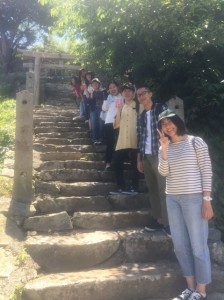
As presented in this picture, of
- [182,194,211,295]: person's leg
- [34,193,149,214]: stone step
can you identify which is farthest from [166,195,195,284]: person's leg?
[34,193,149,214]: stone step

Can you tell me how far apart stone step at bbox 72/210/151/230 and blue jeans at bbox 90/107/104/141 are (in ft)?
8.92

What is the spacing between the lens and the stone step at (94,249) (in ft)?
12.1

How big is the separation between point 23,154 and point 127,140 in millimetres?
1480

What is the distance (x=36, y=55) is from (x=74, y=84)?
12.2 feet

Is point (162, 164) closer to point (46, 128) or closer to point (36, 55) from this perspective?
point (46, 128)

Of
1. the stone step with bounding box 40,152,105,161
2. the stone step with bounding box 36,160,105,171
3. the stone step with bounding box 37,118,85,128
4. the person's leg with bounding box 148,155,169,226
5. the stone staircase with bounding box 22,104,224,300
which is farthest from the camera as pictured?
the stone step with bounding box 37,118,85,128

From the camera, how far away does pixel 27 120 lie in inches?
184

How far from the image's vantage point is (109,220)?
14.5 ft

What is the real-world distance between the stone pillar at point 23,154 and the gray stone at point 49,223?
36cm

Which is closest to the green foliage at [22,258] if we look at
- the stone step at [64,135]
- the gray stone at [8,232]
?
the gray stone at [8,232]

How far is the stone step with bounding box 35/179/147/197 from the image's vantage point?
197 inches

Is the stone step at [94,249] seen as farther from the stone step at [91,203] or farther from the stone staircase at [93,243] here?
the stone step at [91,203]

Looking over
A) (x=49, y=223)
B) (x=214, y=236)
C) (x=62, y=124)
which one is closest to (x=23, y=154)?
(x=49, y=223)

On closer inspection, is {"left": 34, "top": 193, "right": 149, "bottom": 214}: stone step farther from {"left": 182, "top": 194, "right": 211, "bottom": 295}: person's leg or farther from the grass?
{"left": 182, "top": 194, "right": 211, "bottom": 295}: person's leg
